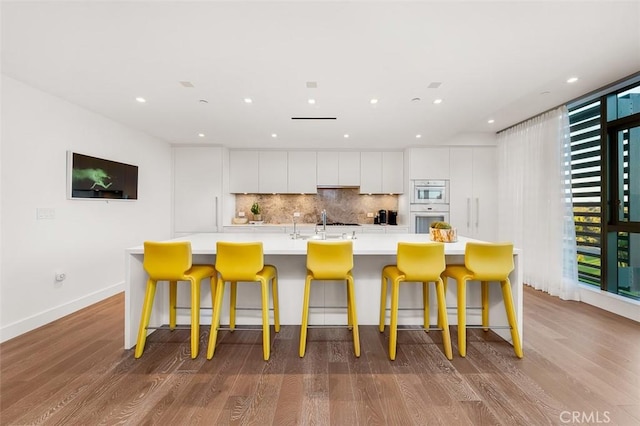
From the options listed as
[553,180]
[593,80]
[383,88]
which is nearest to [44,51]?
[383,88]

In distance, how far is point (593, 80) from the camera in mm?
2908

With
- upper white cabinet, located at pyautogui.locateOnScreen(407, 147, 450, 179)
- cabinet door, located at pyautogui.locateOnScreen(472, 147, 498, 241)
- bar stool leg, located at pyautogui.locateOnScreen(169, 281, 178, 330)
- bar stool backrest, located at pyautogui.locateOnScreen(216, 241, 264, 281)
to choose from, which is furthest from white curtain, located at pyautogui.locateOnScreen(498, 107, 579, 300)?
bar stool leg, located at pyautogui.locateOnScreen(169, 281, 178, 330)

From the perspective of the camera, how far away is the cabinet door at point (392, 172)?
18.3 ft

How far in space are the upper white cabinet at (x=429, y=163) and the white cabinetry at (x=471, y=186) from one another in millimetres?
158

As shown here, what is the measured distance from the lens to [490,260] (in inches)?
86.4

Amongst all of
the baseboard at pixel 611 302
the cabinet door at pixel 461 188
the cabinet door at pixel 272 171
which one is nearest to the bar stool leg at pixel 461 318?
the baseboard at pixel 611 302

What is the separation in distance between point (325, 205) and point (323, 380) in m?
4.21

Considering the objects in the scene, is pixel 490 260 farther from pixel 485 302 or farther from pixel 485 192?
pixel 485 192

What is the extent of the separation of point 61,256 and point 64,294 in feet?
1.41

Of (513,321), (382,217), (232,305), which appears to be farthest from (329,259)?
(382,217)

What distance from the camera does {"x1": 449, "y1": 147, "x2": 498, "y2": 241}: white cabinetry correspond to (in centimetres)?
516

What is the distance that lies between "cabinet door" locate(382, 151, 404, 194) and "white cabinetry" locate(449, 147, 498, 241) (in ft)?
2.98

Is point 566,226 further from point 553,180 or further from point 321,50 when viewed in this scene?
point 321,50

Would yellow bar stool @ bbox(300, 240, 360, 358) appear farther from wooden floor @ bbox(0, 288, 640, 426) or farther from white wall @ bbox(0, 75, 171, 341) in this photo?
white wall @ bbox(0, 75, 171, 341)
